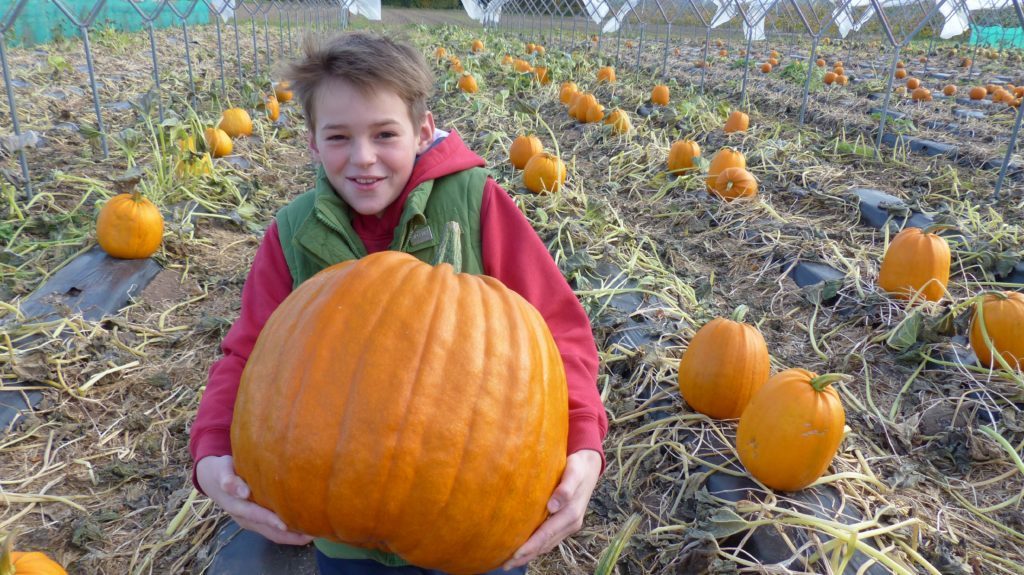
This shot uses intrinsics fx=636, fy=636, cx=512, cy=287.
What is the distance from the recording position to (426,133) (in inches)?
76.8

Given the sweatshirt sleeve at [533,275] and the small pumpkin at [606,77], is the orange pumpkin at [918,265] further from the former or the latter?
the small pumpkin at [606,77]

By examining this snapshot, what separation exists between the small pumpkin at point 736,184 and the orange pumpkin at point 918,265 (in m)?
1.80

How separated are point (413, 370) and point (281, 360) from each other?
0.86 ft

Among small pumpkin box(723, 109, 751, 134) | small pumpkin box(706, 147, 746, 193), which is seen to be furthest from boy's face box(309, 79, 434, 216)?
small pumpkin box(723, 109, 751, 134)

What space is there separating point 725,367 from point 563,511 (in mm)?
1293

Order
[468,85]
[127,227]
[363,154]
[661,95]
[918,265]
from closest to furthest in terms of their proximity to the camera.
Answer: [363,154] → [918,265] → [127,227] → [661,95] → [468,85]

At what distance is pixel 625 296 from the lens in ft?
12.0

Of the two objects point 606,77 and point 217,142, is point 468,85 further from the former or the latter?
point 217,142

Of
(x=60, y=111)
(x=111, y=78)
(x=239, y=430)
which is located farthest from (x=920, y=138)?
(x=111, y=78)

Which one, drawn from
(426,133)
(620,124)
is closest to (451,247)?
(426,133)

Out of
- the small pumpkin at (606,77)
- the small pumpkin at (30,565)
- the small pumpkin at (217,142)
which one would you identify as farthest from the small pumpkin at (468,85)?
the small pumpkin at (30,565)

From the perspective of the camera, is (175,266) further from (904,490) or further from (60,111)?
(60,111)

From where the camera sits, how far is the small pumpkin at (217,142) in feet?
19.3

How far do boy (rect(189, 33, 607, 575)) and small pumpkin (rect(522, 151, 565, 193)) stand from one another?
10.4ft
